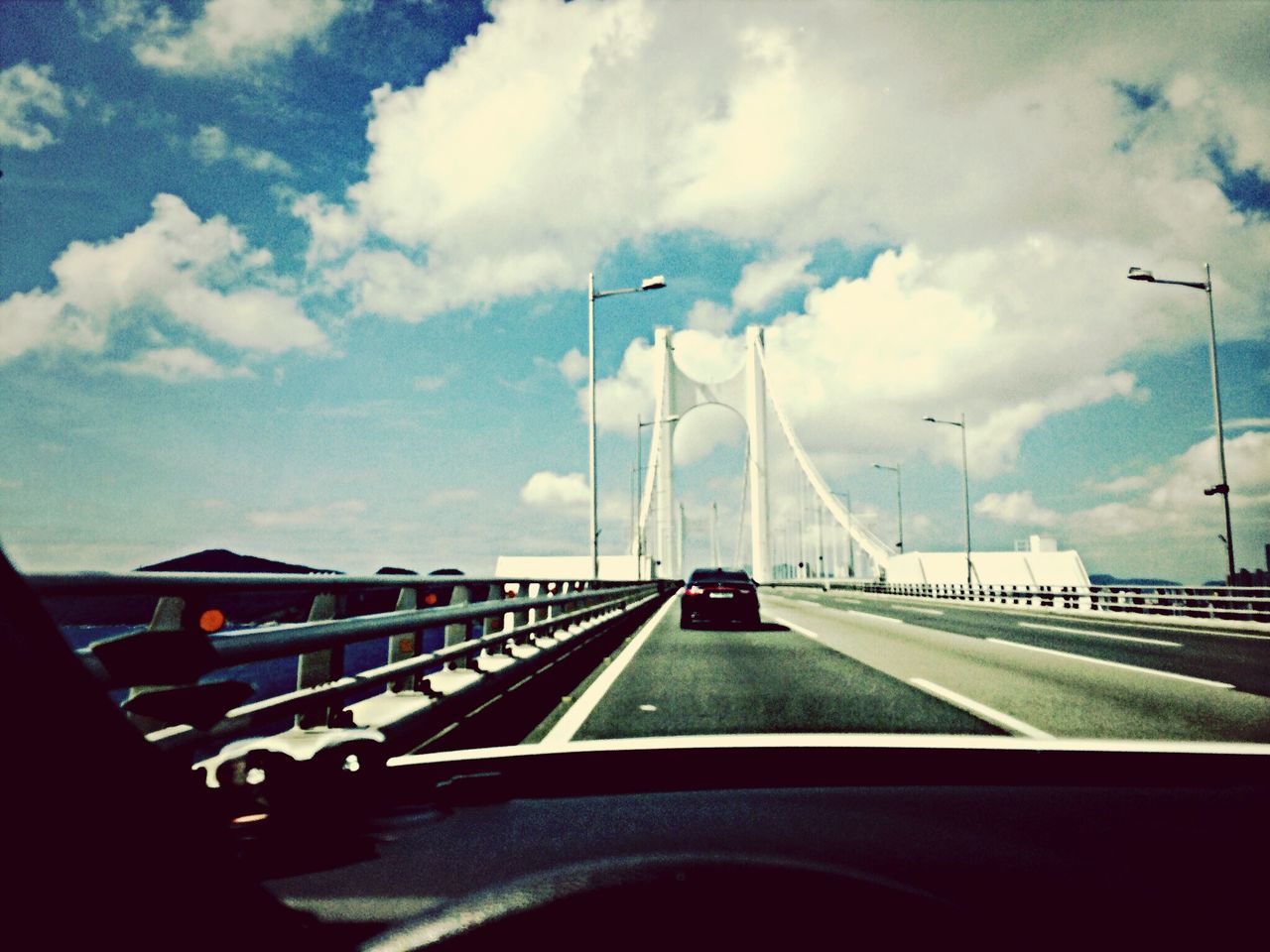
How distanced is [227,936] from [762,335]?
74.9m

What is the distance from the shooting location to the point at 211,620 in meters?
3.00

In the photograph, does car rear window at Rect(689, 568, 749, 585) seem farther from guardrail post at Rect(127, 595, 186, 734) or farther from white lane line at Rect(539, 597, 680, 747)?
guardrail post at Rect(127, 595, 186, 734)

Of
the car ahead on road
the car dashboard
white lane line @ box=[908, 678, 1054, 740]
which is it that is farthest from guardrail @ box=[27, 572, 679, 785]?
the car ahead on road

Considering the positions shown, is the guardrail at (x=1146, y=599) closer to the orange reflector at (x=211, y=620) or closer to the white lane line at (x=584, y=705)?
the white lane line at (x=584, y=705)

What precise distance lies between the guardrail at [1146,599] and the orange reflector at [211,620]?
20.5 metres

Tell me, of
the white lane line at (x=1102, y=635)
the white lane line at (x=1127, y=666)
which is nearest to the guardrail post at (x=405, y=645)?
the white lane line at (x=1127, y=666)

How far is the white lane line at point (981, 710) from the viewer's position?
563 centimetres

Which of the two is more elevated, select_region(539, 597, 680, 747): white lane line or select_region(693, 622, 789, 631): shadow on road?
select_region(539, 597, 680, 747): white lane line

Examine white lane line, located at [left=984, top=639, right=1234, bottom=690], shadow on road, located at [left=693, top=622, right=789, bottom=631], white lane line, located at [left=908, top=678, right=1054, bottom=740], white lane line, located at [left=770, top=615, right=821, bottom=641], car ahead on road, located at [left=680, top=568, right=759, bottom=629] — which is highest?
car ahead on road, located at [left=680, top=568, right=759, bottom=629]

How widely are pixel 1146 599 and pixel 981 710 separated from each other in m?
19.6

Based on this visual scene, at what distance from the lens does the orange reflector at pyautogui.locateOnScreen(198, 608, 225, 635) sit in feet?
9.66

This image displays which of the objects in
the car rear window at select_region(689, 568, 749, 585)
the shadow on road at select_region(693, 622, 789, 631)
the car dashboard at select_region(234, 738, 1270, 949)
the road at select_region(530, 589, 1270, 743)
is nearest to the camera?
the car dashboard at select_region(234, 738, 1270, 949)

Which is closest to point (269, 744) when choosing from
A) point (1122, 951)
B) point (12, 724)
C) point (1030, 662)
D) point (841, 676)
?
Answer: point (12, 724)

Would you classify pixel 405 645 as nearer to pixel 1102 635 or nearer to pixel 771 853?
pixel 771 853
